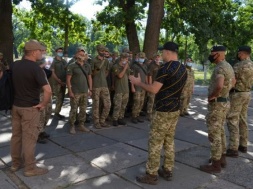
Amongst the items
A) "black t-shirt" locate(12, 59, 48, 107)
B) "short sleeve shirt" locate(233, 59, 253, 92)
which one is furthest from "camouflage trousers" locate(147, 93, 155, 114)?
"black t-shirt" locate(12, 59, 48, 107)

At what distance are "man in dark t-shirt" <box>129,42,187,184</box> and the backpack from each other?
1.77 meters

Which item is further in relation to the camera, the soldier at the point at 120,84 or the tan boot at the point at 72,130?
the soldier at the point at 120,84

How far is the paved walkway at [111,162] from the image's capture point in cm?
431

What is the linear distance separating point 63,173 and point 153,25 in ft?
24.7

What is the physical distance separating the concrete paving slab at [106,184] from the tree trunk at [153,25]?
274 inches

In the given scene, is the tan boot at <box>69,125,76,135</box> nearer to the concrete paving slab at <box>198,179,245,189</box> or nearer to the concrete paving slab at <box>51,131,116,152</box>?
the concrete paving slab at <box>51,131,116,152</box>

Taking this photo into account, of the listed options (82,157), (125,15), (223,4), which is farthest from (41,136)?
(223,4)

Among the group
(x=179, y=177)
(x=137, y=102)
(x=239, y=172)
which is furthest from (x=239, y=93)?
(x=137, y=102)

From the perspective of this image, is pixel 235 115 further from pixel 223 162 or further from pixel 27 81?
pixel 27 81

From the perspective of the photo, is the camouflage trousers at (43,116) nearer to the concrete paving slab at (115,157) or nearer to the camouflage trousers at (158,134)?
the concrete paving slab at (115,157)

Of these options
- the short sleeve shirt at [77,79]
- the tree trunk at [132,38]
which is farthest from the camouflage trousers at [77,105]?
the tree trunk at [132,38]

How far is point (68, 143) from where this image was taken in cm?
613

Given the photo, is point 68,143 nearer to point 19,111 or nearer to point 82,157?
point 82,157

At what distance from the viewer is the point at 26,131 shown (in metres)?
4.38
